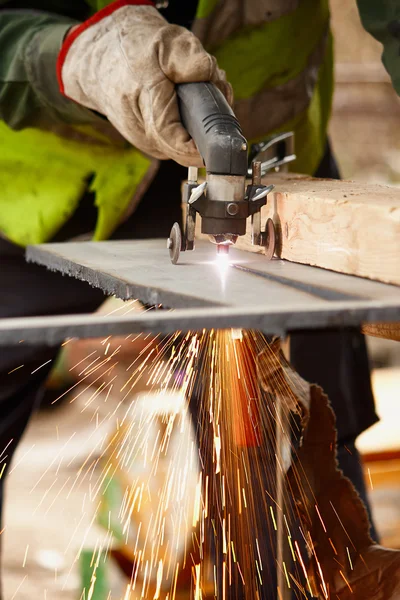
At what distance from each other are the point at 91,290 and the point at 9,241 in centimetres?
25

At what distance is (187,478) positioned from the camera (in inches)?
122

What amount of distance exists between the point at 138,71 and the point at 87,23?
22cm

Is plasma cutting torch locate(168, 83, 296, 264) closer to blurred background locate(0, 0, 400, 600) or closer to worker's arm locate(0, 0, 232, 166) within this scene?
worker's arm locate(0, 0, 232, 166)

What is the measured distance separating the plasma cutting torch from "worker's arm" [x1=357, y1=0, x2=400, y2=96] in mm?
626

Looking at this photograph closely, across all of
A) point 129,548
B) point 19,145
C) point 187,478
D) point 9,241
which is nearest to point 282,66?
point 19,145

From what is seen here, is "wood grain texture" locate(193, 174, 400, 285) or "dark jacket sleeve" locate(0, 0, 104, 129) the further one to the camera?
"dark jacket sleeve" locate(0, 0, 104, 129)

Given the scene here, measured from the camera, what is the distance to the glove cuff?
54.2 inches

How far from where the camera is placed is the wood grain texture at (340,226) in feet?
3.49

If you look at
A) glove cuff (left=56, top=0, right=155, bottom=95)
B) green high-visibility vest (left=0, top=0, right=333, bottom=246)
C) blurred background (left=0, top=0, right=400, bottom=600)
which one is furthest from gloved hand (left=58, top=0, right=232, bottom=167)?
blurred background (left=0, top=0, right=400, bottom=600)

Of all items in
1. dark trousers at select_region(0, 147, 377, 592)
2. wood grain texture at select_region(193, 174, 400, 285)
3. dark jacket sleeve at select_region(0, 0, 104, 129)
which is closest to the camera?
wood grain texture at select_region(193, 174, 400, 285)

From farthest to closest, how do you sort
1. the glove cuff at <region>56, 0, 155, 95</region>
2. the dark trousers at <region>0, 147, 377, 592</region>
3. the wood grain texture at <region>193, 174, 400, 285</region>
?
the dark trousers at <region>0, 147, 377, 592</region> → the glove cuff at <region>56, 0, 155, 95</region> → the wood grain texture at <region>193, 174, 400, 285</region>

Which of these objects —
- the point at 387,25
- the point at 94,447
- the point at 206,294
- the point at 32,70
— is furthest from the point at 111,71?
the point at 94,447

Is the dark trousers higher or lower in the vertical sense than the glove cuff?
lower

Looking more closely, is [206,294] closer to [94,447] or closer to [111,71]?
[111,71]
